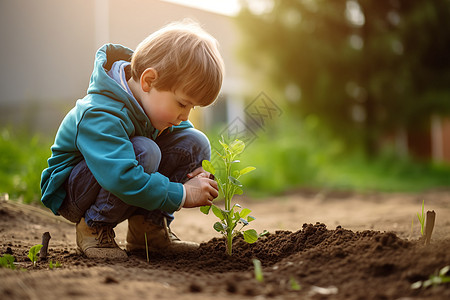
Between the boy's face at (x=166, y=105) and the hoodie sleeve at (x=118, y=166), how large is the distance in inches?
8.1

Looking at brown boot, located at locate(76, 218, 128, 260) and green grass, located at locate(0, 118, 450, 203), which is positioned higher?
green grass, located at locate(0, 118, 450, 203)

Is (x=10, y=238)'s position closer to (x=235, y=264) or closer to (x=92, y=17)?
(x=235, y=264)

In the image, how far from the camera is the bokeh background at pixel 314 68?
809 cm

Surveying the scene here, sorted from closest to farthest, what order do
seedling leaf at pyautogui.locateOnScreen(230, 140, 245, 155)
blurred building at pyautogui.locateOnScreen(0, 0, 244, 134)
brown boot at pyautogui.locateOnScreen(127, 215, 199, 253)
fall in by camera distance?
seedling leaf at pyautogui.locateOnScreen(230, 140, 245, 155)
brown boot at pyautogui.locateOnScreen(127, 215, 199, 253)
blurred building at pyautogui.locateOnScreen(0, 0, 244, 134)

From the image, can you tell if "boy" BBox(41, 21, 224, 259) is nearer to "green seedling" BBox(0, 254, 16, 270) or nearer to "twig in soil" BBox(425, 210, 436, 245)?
"green seedling" BBox(0, 254, 16, 270)

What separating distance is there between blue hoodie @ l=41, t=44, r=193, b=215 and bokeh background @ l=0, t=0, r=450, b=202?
4.95 metres

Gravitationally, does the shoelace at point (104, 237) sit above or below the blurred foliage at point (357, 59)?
below

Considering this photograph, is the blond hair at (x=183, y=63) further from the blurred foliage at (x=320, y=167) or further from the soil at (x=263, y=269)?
the blurred foliage at (x=320, y=167)

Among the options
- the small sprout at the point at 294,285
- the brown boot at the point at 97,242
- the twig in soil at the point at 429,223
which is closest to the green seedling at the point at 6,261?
the brown boot at the point at 97,242

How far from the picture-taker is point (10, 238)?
8.20 ft

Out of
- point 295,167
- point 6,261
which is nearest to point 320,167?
point 295,167

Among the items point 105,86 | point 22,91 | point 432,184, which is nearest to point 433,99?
point 432,184

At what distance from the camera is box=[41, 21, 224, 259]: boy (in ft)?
5.96

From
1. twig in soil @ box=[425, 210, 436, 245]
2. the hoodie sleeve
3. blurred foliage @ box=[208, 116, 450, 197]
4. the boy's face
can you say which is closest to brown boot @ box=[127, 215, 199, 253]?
the hoodie sleeve
